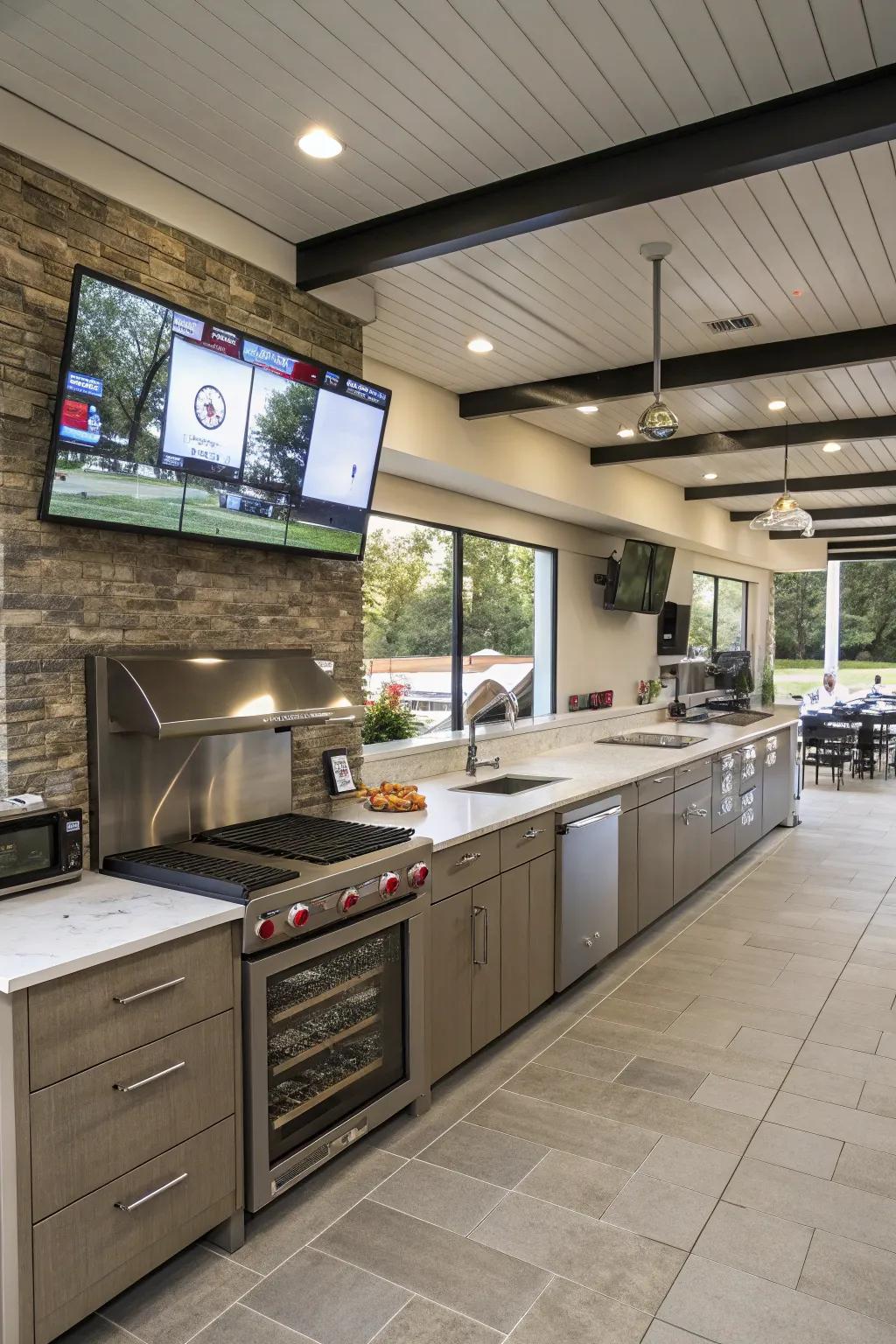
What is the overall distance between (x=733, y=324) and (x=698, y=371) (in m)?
0.44

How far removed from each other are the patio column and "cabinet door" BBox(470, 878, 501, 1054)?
11.3 metres

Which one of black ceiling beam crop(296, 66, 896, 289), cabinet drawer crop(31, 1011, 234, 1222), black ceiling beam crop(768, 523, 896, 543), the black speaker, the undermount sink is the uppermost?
black ceiling beam crop(768, 523, 896, 543)

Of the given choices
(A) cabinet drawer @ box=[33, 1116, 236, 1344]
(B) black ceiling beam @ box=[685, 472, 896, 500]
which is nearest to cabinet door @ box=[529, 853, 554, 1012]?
(A) cabinet drawer @ box=[33, 1116, 236, 1344]

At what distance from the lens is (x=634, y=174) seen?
2.44m

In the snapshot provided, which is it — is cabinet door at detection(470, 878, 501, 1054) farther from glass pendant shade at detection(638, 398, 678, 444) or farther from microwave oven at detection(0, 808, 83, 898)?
glass pendant shade at detection(638, 398, 678, 444)

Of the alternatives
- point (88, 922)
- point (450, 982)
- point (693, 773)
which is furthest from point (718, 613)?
point (88, 922)

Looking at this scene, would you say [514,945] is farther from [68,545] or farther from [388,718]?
[68,545]

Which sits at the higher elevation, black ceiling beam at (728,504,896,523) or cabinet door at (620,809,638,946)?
black ceiling beam at (728,504,896,523)

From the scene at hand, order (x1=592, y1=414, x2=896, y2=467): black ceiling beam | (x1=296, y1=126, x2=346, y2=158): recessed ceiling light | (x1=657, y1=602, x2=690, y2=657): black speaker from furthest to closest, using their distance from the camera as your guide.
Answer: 1. (x1=657, y1=602, x2=690, y2=657): black speaker
2. (x1=592, y1=414, x2=896, y2=467): black ceiling beam
3. (x1=296, y1=126, x2=346, y2=158): recessed ceiling light

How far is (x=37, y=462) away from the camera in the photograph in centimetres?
241

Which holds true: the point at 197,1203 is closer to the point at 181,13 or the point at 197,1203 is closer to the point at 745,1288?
the point at 745,1288

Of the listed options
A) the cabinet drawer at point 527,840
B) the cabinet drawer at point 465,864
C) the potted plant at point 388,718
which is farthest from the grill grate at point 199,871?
the potted plant at point 388,718

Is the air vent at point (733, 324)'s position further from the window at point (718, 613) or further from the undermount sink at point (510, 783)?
the window at point (718, 613)

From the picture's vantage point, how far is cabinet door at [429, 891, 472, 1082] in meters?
3.01
